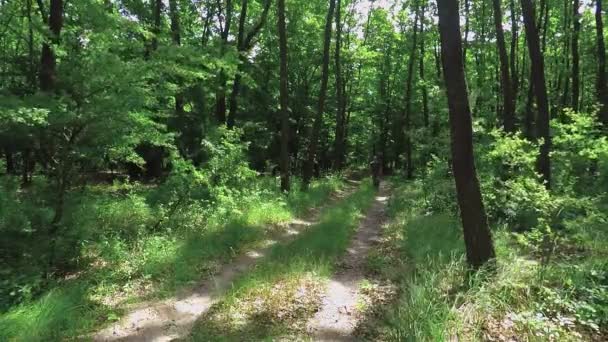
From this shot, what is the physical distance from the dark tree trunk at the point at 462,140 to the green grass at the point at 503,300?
357mm

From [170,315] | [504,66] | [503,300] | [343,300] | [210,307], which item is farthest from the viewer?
[504,66]

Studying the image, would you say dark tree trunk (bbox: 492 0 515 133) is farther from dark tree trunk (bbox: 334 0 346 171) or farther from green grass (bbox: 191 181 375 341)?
dark tree trunk (bbox: 334 0 346 171)

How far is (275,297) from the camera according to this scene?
228 inches

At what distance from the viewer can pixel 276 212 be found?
451 inches

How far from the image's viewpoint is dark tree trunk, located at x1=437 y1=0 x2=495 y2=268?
18.8ft

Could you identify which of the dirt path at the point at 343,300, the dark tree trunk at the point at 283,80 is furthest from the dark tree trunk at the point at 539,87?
the dark tree trunk at the point at 283,80

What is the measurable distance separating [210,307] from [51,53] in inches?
209

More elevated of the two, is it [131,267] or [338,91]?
[338,91]

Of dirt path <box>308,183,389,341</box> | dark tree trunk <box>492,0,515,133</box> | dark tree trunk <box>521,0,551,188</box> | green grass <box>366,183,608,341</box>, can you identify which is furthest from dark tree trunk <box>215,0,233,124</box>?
green grass <box>366,183,608,341</box>

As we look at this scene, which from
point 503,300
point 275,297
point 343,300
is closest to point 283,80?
point 343,300

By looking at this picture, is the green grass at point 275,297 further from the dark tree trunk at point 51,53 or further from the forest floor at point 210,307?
the dark tree trunk at point 51,53

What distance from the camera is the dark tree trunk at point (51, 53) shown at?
669 cm

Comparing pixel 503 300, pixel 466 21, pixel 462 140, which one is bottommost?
pixel 503 300

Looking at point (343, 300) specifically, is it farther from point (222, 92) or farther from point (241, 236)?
point (222, 92)
